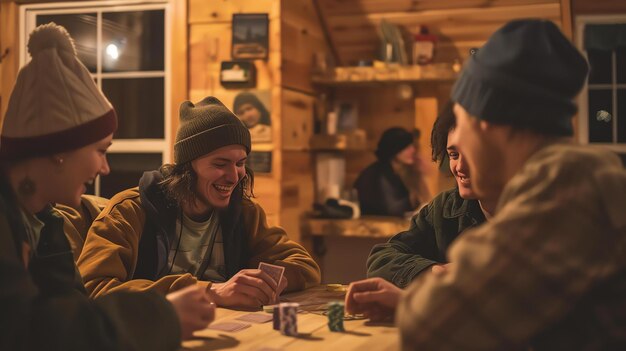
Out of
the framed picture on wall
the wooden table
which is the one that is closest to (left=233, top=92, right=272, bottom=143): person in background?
the framed picture on wall

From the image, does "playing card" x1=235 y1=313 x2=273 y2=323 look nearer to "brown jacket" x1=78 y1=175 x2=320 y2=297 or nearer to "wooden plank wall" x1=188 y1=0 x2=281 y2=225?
"brown jacket" x1=78 y1=175 x2=320 y2=297

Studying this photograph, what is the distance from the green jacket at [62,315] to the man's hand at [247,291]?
0.66 metres

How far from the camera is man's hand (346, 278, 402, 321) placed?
2.00 m

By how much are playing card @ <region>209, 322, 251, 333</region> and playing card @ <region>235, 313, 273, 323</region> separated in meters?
0.06

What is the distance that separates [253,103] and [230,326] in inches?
115

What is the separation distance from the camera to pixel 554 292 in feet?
3.79

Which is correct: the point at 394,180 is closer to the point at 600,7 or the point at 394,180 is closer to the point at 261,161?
the point at 261,161

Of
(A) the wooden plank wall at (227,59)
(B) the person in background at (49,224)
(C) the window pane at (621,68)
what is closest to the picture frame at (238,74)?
(A) the wooden plank wall at (227,59)

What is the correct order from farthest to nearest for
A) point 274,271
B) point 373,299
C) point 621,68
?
point 621,68, point 274,271, point 373,299

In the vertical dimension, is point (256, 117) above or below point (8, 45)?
below

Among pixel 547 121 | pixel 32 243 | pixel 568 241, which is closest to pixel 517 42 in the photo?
pixel 547 121

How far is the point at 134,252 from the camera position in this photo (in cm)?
243

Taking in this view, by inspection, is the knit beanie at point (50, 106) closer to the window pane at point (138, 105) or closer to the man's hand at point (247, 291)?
the man's hand at point (247, 291)

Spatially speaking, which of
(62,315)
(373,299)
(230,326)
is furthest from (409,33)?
(62,315)
